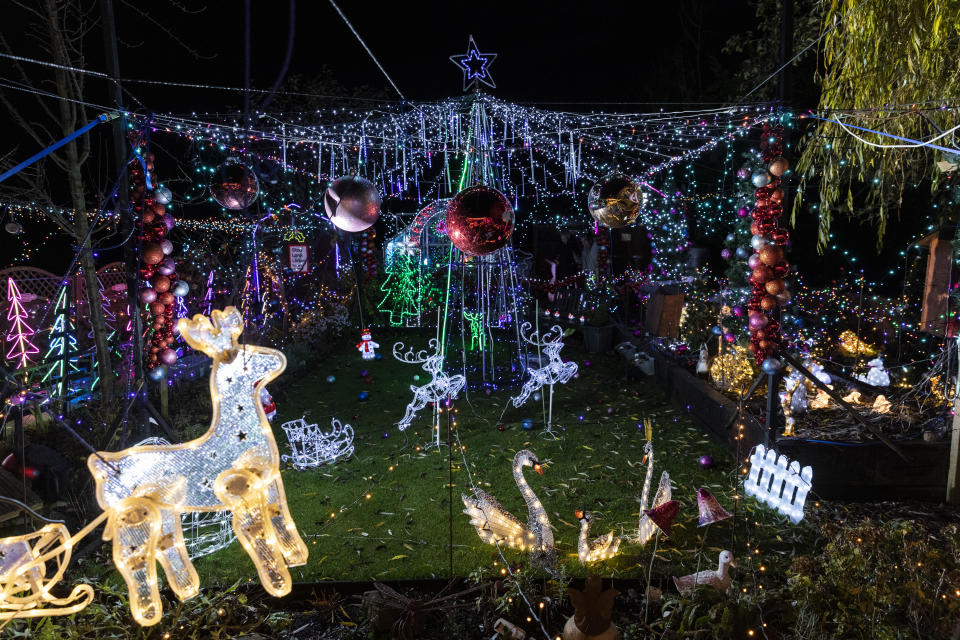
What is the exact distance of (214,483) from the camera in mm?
2754

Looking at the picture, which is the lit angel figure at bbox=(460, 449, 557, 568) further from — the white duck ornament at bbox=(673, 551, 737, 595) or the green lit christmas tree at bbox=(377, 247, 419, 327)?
the green lit christmas tree at bbox=(377, 247, 419, 327)

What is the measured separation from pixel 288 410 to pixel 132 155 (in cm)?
473

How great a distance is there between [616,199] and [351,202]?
7.22 feet

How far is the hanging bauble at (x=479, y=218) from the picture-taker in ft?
14.3

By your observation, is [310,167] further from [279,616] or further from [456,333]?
[279,616]

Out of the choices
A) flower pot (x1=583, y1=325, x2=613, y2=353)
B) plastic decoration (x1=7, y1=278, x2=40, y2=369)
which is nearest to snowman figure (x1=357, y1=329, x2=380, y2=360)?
flower pot (x1=583, y1=325, x2=613, y2=353)

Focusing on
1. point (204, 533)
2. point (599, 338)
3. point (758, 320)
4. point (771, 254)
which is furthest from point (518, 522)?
point (599, 338)

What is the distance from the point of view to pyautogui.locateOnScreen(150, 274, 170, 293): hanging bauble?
15.7 ft

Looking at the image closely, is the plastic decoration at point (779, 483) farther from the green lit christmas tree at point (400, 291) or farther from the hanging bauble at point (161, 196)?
the green lit christmas tree at point (400, 291)

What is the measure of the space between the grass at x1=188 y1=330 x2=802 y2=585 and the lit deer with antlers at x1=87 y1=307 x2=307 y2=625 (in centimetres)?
160

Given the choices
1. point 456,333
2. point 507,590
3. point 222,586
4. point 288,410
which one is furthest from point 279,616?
point 456,333

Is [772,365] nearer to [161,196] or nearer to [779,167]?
[779,167]

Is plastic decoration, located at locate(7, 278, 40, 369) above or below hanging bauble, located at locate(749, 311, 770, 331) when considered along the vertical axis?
below

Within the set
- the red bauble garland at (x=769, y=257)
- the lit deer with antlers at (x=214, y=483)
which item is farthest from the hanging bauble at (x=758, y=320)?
the lit deer with antlers at (x=214, y=483)
